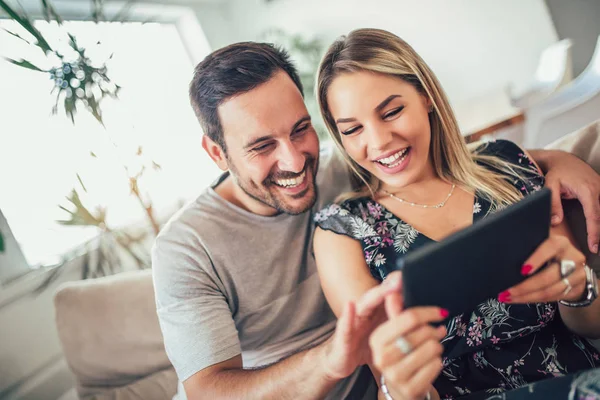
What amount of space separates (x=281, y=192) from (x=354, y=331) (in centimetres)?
56

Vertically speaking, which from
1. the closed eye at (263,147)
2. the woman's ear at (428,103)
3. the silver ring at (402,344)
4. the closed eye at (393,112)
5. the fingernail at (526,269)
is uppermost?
the closed eye at (263,147)

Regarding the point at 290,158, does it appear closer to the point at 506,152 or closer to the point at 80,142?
the point at 506,152

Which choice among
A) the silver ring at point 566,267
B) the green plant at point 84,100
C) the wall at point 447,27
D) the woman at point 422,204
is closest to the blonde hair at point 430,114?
the woman at point 422,204

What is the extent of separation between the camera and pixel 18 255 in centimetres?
174

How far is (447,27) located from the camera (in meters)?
3.12

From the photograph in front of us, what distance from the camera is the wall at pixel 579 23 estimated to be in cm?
279

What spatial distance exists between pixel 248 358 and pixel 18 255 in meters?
1.23

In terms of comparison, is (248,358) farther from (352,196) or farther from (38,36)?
(38,36)

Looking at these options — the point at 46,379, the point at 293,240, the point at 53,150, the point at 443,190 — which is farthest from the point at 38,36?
the point at 443,190

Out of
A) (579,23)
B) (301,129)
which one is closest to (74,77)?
(301,129)

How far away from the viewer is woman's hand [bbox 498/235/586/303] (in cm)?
65

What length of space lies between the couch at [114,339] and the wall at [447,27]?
8.21ft

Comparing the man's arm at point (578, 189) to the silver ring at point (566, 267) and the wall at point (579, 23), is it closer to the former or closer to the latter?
the silver ring at point (566, 267)

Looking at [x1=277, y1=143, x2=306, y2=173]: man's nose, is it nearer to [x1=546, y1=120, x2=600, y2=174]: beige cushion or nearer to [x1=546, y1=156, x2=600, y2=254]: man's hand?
[x1=546, y1=156, x2=600, y2=254]: man's hand
